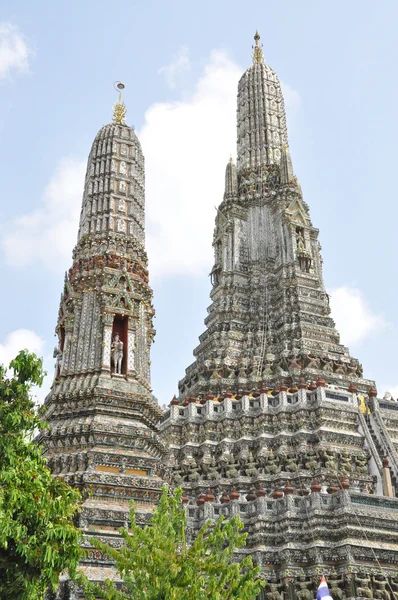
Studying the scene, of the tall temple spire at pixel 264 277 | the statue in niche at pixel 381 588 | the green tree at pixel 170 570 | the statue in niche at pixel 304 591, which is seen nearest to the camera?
the green tree at pixel 170 570

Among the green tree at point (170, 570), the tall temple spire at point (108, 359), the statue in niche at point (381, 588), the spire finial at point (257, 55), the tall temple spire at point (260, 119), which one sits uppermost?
the spire finial at point (257, 55)

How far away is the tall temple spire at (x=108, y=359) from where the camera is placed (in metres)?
16.7

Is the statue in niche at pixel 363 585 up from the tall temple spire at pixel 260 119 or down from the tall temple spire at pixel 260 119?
down

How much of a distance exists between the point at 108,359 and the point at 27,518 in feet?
29.8

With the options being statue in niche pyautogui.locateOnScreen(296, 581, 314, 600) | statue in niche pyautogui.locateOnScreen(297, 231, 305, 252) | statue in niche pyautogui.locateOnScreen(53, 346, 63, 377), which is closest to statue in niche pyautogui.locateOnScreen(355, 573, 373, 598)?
statue in niche pyautogui.locateOnScreen(296, 581, 314, 600)

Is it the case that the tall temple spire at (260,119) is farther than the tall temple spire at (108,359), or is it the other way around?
the tall temple spire at (260,119)

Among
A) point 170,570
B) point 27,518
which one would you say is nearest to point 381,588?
point 170,570

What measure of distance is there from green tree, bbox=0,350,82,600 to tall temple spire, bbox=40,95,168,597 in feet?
12.0

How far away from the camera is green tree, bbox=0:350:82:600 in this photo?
33.4 feet

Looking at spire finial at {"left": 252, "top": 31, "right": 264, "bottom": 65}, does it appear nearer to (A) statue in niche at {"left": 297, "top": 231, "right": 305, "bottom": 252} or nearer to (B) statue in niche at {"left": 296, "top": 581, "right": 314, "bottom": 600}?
(A) statue in niche at {"left": 297, "top": 231, "right": 305, "bottom": 252}

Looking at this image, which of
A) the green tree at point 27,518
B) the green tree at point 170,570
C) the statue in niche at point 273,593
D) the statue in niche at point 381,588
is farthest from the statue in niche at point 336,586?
the green tree at point 27,518

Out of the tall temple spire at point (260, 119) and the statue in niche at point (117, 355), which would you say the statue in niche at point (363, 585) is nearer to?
Result: the statue in niche at point (117, 355)

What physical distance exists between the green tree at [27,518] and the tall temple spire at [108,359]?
3.66 metres

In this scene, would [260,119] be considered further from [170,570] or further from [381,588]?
[170,570]
